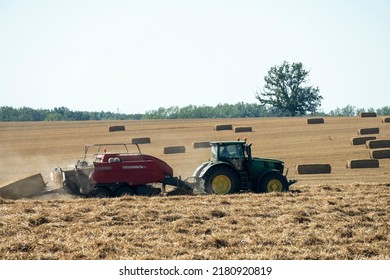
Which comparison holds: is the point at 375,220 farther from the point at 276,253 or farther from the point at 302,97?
the point at 302,97

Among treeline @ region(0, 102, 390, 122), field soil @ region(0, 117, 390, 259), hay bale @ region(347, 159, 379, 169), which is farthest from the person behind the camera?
treeline @ region(0, 102, 390, 122)

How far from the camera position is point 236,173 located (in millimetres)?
19953

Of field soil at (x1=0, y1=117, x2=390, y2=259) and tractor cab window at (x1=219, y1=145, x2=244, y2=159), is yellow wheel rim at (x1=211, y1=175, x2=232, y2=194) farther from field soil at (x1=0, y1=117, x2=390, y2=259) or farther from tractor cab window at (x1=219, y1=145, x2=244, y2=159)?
field soil at (x1=0, y1=117, x2=390, y2=259)

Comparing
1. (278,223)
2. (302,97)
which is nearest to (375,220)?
(278,223)

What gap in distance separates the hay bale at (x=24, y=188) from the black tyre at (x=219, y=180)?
16.9 feet

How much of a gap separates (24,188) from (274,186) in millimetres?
7411

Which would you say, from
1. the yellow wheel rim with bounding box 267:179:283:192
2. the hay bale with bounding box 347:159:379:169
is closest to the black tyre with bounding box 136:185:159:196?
the yellow wheel rim with bounding box 267:179:283:192

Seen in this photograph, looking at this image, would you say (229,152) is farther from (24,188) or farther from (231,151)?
(24,188)

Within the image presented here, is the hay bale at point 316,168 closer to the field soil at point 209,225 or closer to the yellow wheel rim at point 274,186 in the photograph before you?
the field soil at point 209,225

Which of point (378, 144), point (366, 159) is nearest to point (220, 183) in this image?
point (366, 159)

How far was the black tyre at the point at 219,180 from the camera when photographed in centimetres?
1970

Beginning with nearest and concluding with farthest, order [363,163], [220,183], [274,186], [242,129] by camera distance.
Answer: [220,183] → [274,186] → [363,163] → [242,129]

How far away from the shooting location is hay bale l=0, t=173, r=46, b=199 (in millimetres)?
20000

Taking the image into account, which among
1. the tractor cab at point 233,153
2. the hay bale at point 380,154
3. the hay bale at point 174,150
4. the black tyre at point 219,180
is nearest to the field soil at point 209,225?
the black tyre at point 219,180
